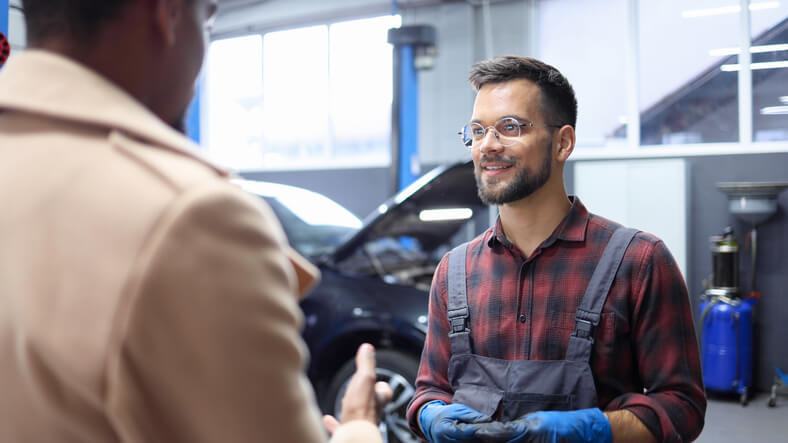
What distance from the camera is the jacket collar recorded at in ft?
2.05

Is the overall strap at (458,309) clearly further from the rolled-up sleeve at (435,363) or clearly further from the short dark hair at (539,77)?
the short dark hair at (539,77)

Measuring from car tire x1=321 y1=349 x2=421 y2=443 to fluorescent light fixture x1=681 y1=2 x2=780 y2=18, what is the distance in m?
4.83

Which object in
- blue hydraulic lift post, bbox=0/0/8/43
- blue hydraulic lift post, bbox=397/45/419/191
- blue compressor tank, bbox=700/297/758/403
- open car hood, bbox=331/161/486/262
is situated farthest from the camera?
blue hydraulic lift post, bbox=397/45/419/191

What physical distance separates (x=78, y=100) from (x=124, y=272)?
0.19 metres

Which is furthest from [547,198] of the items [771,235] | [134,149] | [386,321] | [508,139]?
[771,235]

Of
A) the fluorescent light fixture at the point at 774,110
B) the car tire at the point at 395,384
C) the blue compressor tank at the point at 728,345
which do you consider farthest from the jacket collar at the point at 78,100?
the fluorescent light fixture at the point at 774,110

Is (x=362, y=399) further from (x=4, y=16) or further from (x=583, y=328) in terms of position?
(x=4, y=16)

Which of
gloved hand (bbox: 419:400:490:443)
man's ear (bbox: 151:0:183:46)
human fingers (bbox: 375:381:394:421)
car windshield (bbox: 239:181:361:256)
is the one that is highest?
man's ear (bbox: 151:0:183:46)

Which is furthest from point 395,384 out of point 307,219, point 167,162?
point 167,162

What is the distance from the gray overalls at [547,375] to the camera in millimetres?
1450

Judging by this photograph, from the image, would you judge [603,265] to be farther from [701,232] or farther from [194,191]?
[701,232]

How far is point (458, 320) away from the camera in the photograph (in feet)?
5.32

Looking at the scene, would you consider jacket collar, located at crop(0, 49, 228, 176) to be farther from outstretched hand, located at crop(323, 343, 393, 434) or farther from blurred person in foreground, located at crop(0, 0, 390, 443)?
outstretched hand, located at crop(323, 343, 393, 434)

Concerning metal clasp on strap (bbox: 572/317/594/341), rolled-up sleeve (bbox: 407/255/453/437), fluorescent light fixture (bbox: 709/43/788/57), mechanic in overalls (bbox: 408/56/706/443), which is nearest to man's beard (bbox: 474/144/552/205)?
mechanic in overalls (bbox: 408/56/706/443)
